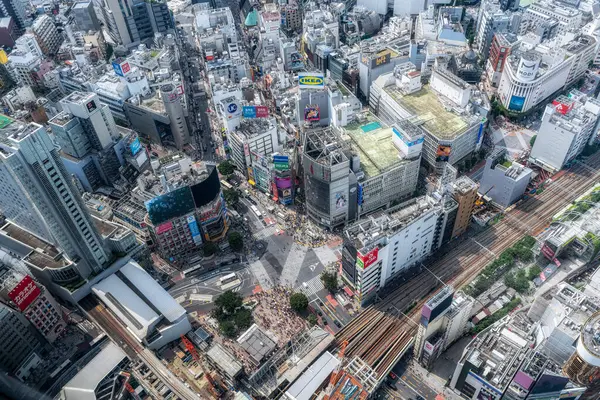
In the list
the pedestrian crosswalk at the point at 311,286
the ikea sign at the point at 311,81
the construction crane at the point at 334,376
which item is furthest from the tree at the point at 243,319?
the ikea sign at the point at 311,81

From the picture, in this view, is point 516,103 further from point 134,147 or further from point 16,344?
point 16,344

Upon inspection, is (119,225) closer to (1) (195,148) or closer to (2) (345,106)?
(1) (195,148)

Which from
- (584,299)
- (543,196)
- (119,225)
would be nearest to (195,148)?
(119,225)

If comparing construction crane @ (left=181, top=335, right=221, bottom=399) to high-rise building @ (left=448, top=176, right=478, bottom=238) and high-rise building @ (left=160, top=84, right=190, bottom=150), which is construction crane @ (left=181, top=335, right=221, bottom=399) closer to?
high-rise building @ (left=448, top=176, right=478, bottom=238)

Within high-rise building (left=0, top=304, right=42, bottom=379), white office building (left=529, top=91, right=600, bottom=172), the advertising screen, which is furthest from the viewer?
the advertising screen

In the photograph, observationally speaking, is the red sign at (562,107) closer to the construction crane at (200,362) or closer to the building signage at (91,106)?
the construction crane at (200,362)

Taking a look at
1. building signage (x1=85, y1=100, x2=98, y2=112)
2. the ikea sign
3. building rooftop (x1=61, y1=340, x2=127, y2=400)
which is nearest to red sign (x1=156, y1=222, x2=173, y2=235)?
building rooftop (x1=61, y1=340, x2=127, y2=400)
